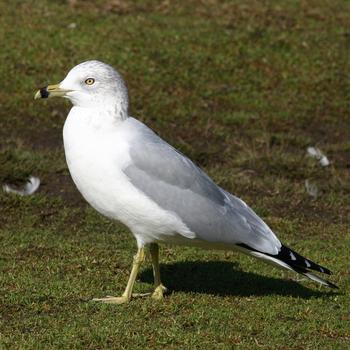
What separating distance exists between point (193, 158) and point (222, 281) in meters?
3.63

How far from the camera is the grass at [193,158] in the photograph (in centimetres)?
599

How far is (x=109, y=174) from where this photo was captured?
6074 millimetres

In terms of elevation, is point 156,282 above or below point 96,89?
below

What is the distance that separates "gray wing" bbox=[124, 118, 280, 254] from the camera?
20.3 feet

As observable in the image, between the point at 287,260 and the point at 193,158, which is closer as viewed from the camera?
the point at 287,260

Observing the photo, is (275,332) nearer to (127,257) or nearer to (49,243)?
(127,257)

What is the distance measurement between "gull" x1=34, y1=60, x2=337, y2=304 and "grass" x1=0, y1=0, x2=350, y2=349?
1.45 feet

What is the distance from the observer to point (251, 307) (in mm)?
6418

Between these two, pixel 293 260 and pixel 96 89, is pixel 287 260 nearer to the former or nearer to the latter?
pixel 293 260

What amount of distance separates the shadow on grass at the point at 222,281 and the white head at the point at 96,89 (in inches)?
59.4

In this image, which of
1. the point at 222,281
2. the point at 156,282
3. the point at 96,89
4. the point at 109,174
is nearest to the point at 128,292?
the point at 156,282

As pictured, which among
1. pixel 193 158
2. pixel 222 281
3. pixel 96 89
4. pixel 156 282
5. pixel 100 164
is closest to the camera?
pixel 100 164

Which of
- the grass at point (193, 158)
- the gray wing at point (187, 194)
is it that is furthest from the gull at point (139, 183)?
the grass at point (193, 158)

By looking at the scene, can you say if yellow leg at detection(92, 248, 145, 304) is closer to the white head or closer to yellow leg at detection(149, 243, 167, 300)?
yellow leg at detection(149, 243, 167, 300)
